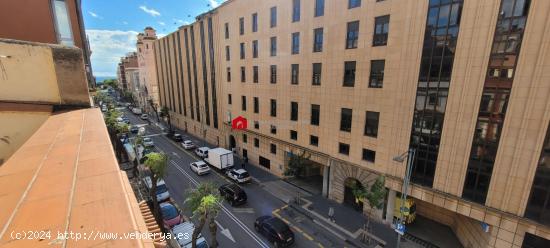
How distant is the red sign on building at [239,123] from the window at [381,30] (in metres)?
19.4

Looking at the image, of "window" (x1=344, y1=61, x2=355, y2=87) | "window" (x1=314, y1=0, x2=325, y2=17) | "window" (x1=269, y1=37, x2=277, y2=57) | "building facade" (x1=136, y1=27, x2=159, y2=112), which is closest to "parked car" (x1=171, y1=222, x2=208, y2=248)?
"window" (x1=344, y1=61, x2=355, y2=87)

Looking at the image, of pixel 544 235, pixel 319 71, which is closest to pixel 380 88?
pixel 319 71

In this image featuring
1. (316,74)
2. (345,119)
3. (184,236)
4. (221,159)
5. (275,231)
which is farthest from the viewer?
(221,159)

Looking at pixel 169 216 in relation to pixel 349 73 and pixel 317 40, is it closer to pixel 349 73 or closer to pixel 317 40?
pixel 349 73

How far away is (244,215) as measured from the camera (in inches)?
830

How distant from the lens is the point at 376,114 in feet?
59.8

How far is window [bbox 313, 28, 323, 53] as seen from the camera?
20902 mm

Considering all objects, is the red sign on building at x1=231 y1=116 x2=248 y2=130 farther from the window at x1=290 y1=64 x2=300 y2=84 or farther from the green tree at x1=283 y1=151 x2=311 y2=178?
the green tree at x1=283 y1=151 x2=311 y2=178

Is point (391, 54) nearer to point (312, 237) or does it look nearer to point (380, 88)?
point (380, 88)

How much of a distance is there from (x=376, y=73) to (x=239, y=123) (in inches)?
798

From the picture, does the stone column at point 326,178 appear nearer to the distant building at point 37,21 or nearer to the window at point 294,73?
the window at point 294,73

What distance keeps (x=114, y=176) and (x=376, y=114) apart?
18.2m

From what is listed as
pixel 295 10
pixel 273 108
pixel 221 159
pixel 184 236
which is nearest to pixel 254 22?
pixel 295 10

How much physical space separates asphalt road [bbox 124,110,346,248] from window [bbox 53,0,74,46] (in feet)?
36.9
